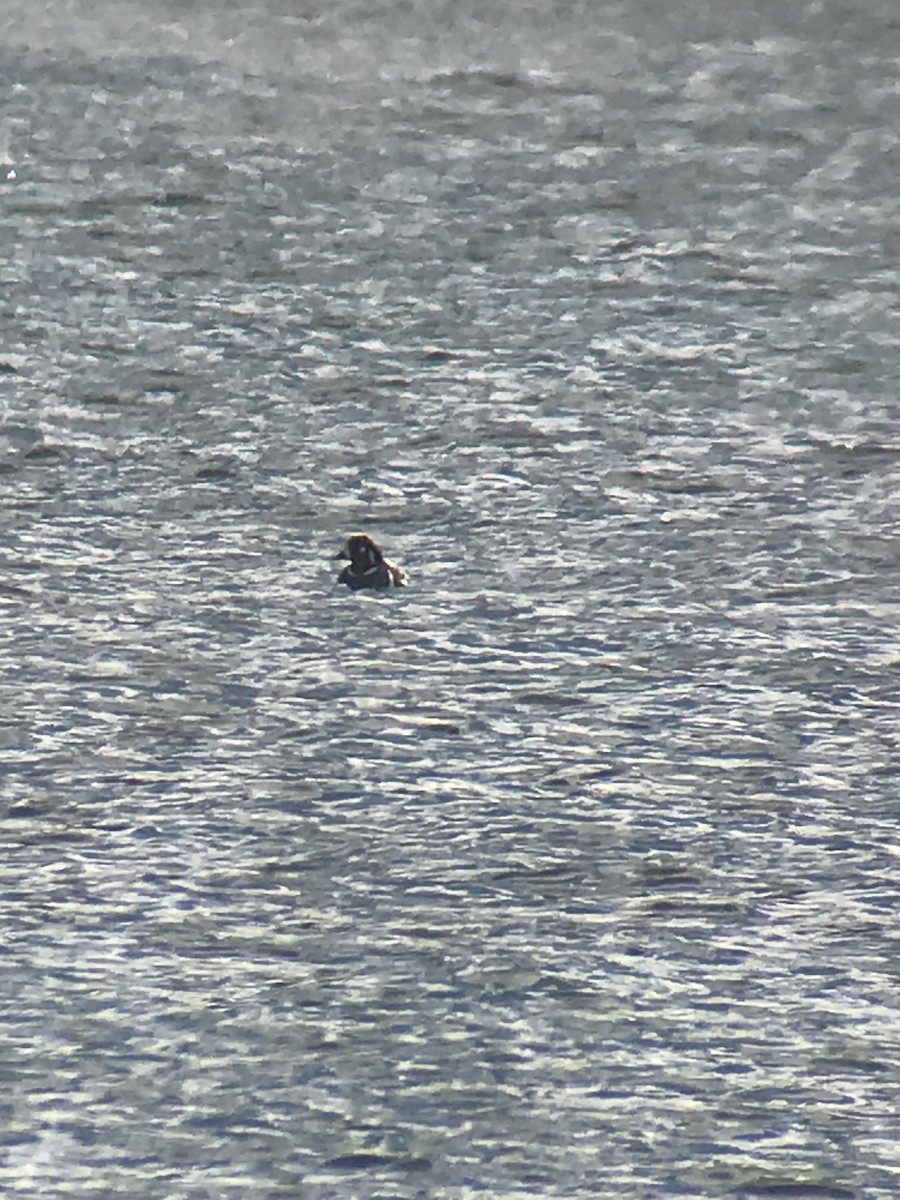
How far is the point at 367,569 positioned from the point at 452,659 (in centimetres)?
21

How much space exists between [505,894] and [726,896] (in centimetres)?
16

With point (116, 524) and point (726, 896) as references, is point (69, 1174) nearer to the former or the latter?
point (726, 896)

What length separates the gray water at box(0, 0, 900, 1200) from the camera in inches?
55.0

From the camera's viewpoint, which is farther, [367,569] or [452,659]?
[367,569]

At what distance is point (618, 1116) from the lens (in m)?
1.37

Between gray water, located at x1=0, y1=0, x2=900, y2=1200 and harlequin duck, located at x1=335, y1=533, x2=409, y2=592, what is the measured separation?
0.02 meters

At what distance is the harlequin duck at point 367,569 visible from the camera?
7.23ft

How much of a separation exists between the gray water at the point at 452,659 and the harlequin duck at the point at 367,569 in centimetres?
2

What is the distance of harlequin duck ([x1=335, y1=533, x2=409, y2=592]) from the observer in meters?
2.21

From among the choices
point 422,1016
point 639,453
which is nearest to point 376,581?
point 639,453

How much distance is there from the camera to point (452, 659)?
80.4 inches

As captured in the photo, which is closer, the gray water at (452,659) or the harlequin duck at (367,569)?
the gray water at (452,659)

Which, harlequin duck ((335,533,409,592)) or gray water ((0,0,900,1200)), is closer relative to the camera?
gray water ((0,0,900,1200))

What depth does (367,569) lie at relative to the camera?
2.21 metres
